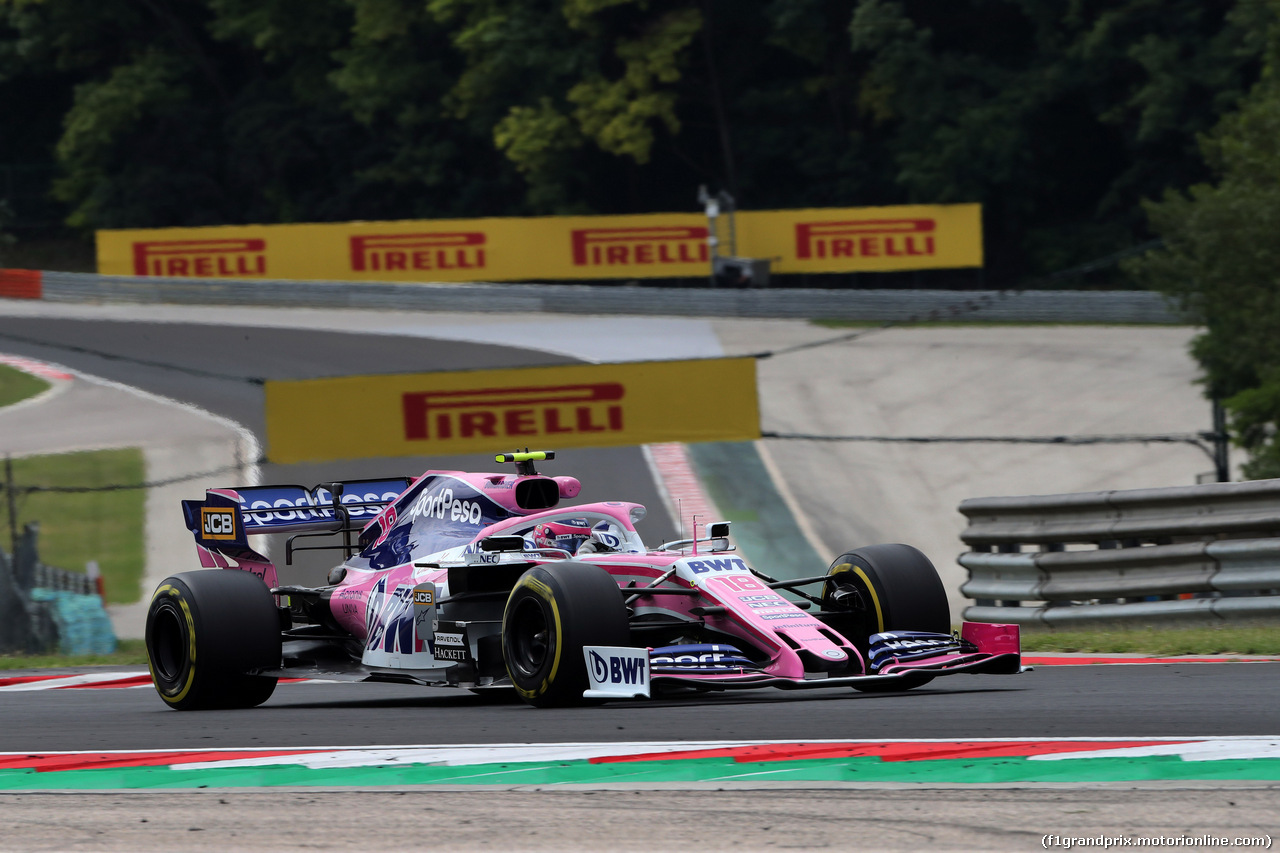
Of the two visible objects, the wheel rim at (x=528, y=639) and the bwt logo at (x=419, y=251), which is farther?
the bwt logo at (x=419, y=251)

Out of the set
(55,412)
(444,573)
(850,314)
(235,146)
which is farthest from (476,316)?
(444,573)

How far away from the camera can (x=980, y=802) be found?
5.04 metres

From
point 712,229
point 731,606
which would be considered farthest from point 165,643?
point 712,229

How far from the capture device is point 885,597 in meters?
8.25

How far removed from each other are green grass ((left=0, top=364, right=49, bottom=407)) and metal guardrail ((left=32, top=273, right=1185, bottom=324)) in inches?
375

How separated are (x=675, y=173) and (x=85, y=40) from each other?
771 inches

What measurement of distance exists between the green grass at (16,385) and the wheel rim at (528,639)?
22.8 metres

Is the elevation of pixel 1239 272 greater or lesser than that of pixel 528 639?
greater

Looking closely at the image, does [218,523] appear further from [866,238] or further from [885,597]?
[866,238]

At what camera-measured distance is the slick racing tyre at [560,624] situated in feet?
24.0

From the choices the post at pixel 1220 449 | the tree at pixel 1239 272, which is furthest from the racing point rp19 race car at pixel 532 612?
the tree at pixel 1239 272

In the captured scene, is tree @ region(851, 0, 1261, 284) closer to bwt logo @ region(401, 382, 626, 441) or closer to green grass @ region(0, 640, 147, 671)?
bwt logo @ region(401, 382, 626, 441)

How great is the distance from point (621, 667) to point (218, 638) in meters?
2.58

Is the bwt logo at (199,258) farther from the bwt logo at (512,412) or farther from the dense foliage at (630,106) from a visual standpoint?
the bwt logo at (512,412)
